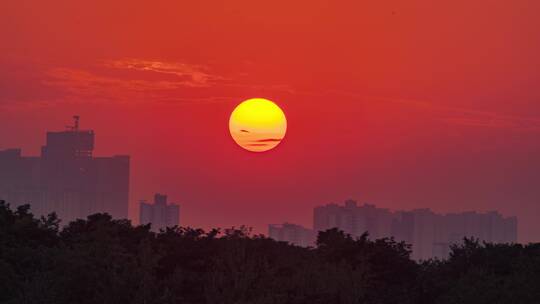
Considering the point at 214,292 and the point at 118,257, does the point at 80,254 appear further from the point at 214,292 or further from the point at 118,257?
the point at 214,292

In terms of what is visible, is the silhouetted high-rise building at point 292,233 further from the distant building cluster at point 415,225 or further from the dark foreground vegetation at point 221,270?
the dark foreground vegetation at point 221,270

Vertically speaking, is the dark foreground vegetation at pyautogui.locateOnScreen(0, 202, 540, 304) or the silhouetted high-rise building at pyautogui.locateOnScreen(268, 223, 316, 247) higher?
the silhouetted high-rise building at pyautogui.locateOnScreen(268, 223, 316, 247)

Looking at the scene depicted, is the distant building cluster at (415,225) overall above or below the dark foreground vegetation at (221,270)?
above

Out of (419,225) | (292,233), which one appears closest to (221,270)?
(292,233)

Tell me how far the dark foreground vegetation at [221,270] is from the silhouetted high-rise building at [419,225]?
374 feet

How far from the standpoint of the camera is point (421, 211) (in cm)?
18650

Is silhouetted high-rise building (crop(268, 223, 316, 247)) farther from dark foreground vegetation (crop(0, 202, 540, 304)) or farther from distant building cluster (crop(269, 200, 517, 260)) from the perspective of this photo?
dark foreground vegetation (crop(0, 202, 540, 304))

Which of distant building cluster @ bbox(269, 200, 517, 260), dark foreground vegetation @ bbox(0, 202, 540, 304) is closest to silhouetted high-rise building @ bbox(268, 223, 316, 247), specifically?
distant building cluster @ bbox(269, 200, 517, 260)

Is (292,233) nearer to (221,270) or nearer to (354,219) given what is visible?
(354,219)

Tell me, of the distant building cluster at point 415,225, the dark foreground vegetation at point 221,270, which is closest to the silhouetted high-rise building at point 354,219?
the distant building cluster at point 415,225

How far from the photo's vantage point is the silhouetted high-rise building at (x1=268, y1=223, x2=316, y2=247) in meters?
164

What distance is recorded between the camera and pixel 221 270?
139 feet

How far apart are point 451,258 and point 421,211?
424ft

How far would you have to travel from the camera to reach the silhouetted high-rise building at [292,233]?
164125mm
